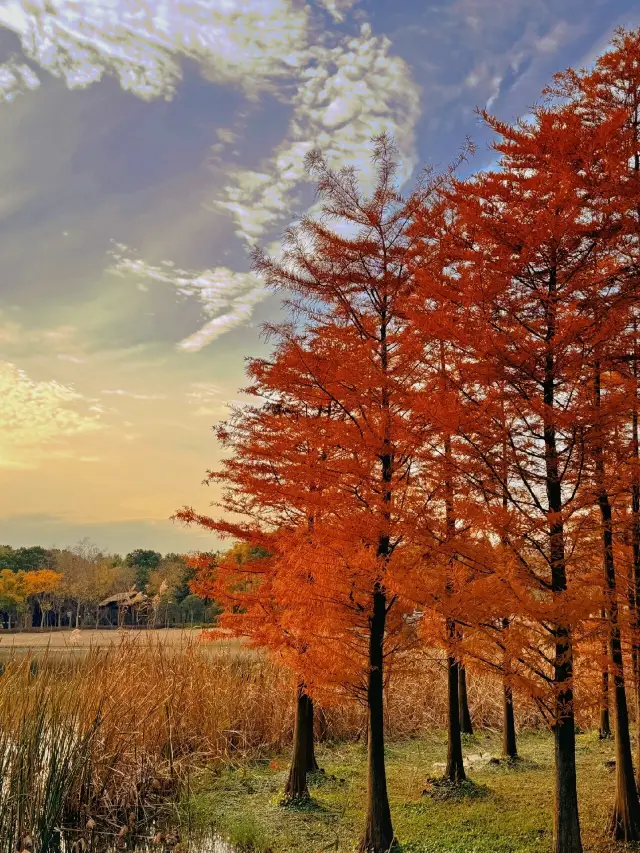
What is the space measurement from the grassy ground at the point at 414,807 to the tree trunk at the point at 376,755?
0.35 metres

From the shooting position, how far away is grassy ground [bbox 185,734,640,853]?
287 inches

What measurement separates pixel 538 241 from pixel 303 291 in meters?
3.32

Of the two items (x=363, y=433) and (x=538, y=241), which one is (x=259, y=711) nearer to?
(x=363, y=433)

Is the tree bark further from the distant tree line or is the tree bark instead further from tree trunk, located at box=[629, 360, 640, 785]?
the distant tree line

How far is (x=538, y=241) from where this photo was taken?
652cm

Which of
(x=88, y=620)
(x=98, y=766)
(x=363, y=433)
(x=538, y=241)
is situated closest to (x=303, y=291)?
(x=363, y=433)

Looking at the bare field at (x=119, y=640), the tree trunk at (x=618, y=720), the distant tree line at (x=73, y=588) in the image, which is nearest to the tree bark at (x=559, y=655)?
the tree trunk at (x=618, y=720)

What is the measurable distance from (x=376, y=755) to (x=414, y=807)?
189cm

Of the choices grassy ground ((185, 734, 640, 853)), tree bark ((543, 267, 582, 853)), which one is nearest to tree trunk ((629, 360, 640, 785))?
tree bark ((543, 267, 582, 853))

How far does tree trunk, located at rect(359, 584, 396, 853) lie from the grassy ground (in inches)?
13.6

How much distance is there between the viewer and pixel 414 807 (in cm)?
844

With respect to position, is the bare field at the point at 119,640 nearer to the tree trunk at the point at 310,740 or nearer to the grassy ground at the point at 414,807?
the tree trunk at the point at 310,740

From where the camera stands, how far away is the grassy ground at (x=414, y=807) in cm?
729

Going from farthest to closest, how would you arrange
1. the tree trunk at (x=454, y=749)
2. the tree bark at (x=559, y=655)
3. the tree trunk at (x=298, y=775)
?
the tree trunk at (x=454, y=749) < the tree trunk at (x=298, y=775) < the tree bark at (x=559, y=655)
